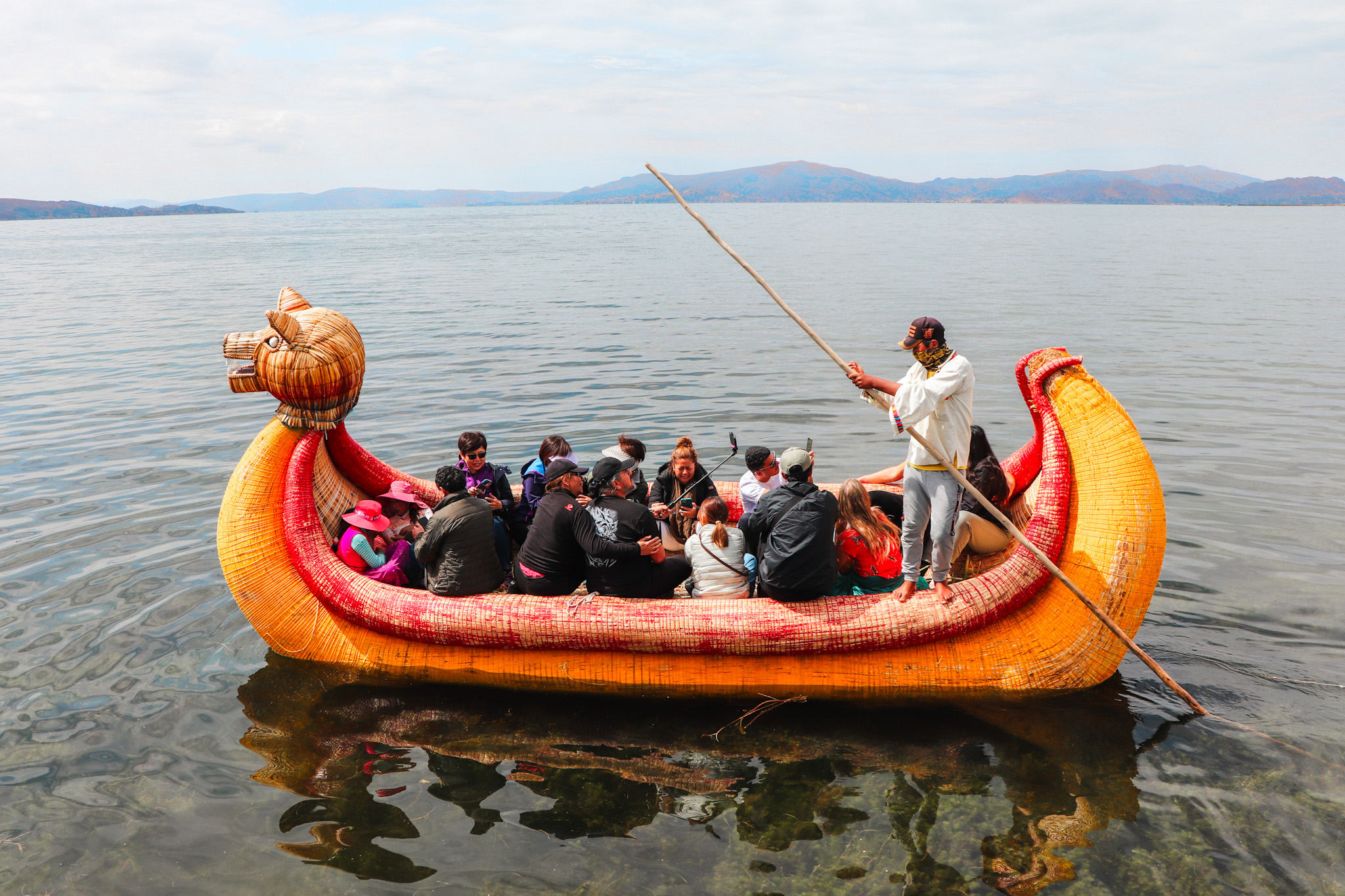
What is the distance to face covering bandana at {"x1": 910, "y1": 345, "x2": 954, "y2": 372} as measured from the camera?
5723 mm

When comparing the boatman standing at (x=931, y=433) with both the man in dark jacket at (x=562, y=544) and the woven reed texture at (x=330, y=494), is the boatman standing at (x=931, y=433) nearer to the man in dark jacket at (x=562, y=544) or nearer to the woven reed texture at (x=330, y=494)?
the man in dark jacket at (x=562, y=544)

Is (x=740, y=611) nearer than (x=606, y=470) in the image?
Yes

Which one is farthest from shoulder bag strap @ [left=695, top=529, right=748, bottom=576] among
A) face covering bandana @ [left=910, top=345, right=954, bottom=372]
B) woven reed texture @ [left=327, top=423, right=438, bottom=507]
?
woven reed texture @ [left=327, top=423, right=438, bottom=507]

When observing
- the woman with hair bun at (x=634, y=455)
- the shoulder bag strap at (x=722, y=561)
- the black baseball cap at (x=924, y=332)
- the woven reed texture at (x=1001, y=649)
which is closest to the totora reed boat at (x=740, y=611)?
the woven reed texture at (x=1001, y=649)

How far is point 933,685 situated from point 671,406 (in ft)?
30.6

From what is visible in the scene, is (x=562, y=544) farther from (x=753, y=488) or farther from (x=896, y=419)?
(x=896, y=419)

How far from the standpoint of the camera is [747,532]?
6277mm

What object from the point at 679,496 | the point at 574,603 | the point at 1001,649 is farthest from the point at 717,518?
the point at 1001,649

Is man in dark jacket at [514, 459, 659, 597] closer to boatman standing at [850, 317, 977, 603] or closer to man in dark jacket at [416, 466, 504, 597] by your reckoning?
man in dark jacket at [416, 466, 504, 597]

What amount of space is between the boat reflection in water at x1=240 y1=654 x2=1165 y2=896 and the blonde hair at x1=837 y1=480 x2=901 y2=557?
119cm

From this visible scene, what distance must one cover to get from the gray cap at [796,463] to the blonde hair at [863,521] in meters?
0.52

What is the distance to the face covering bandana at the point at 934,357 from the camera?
5723 millimetres

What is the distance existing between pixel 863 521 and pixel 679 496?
1.78 metres

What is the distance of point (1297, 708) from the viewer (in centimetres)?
597
